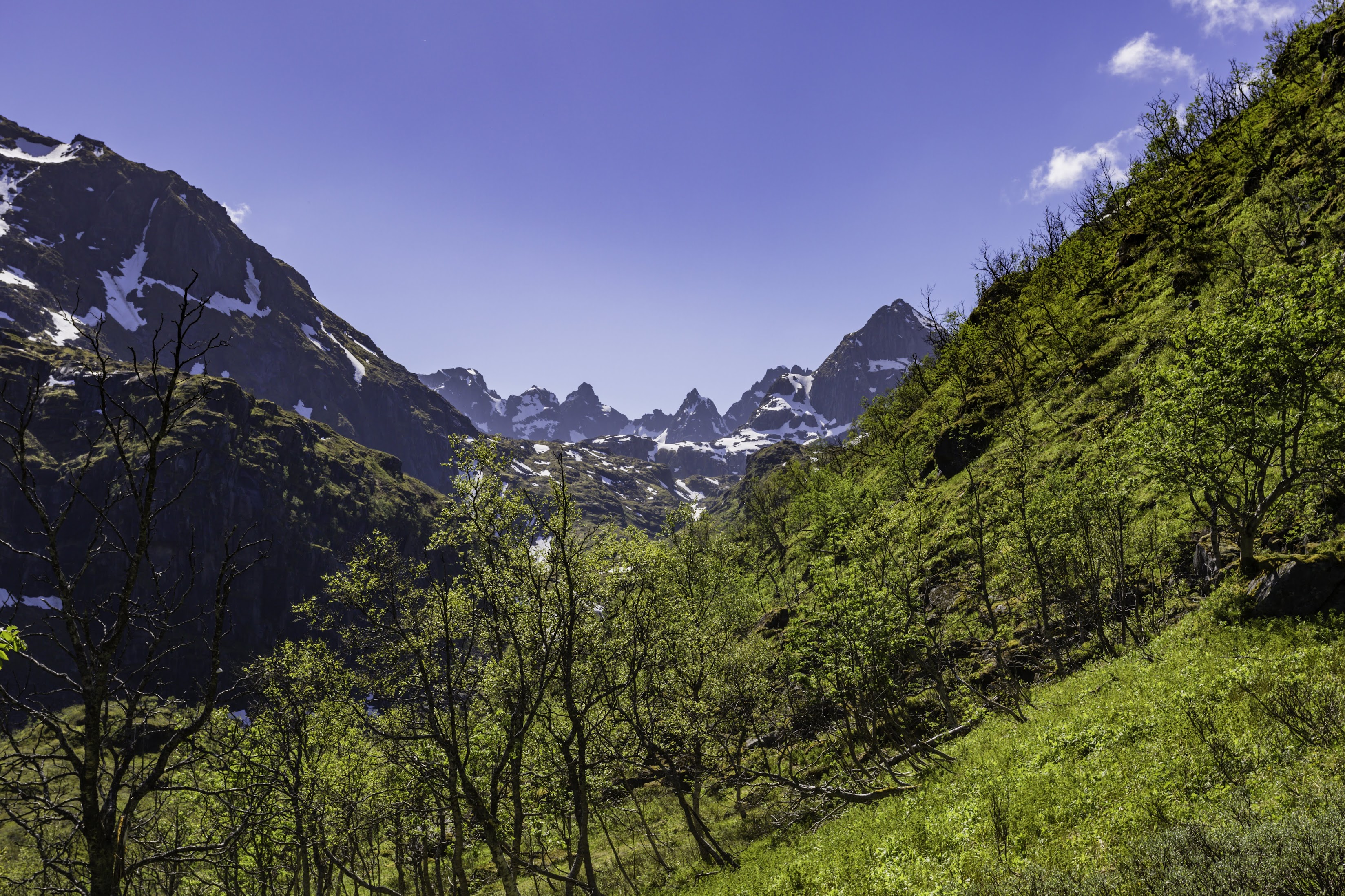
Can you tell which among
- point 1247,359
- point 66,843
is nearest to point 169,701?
point 66,843

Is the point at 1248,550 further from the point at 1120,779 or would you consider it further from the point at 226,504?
the point at 226,504

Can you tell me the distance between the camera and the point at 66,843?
24.1 feet

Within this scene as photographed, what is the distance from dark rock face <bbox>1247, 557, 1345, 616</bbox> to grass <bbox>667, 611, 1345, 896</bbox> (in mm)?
683

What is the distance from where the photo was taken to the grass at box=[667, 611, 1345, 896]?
10445 mm

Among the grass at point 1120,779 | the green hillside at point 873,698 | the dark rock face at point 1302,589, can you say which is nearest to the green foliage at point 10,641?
the green hillside at point 873,698

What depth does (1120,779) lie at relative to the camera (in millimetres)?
12289

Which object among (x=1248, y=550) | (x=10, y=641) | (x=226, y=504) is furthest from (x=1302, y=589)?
(x=226, y=504)

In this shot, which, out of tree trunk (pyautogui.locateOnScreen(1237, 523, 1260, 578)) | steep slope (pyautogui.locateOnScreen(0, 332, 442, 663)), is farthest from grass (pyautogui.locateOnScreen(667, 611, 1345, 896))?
steep slope (pyautogui.locateOnScreen(0, 332, 442, 663))

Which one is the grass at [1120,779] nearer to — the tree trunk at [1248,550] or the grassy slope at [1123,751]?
the grassy slope at [1123,751]

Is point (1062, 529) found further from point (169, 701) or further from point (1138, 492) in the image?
point (169, 701)

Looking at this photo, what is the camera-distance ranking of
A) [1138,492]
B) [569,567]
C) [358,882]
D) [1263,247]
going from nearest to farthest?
[358,882]
[569,567]
[1138,492]
[1263,247]

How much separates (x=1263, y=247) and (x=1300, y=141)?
1655 cm

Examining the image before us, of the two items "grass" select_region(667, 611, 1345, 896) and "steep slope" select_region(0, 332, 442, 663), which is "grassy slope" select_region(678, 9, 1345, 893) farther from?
"steep slope" select_region(0, 332, 442, 663)

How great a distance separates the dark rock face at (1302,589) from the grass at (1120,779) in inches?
26.9
